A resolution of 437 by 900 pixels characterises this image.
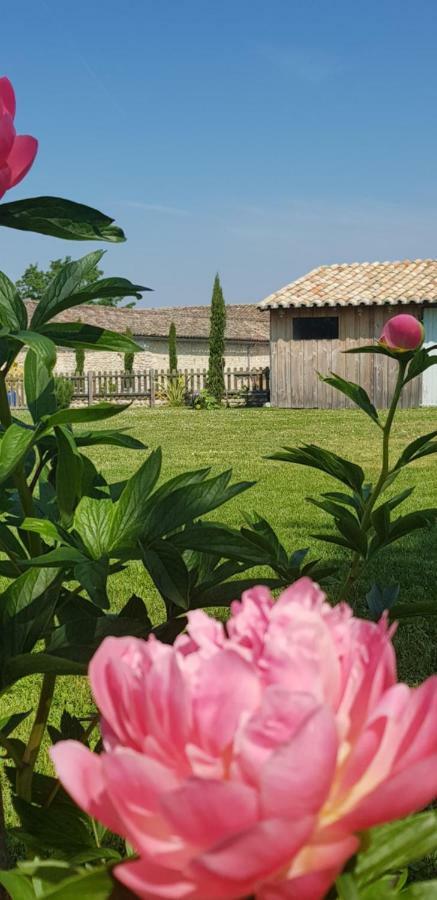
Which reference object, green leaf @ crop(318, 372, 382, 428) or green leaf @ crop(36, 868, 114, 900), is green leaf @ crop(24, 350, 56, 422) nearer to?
green leaf @ crop(318, 372, 382, 428)

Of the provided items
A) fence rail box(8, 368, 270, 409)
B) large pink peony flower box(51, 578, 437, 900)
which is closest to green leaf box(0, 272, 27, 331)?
large pink peony flower box(51, 578, 437, 900)


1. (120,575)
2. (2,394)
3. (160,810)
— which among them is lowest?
(120,575)

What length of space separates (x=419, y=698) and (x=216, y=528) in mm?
602

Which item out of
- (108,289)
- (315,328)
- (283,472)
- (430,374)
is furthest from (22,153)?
(315,328)

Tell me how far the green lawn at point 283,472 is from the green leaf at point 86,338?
0.11m

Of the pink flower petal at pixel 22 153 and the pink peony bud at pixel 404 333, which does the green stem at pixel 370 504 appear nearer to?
the pink peony bud at pixel 404 333

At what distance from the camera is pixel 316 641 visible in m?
0.36

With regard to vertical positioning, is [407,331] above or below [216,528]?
above

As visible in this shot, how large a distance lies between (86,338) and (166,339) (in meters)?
32.9

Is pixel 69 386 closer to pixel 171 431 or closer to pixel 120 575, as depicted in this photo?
pixel 171 431

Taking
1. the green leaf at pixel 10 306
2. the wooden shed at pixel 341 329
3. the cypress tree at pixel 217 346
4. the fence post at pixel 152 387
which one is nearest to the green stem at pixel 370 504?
the green leaf at pixel 10 306

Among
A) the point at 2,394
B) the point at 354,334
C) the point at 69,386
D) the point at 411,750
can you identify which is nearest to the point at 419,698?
the point at 411,750

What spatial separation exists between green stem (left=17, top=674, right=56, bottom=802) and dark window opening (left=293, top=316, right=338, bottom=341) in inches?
792

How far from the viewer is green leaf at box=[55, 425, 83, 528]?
844 millimetres
